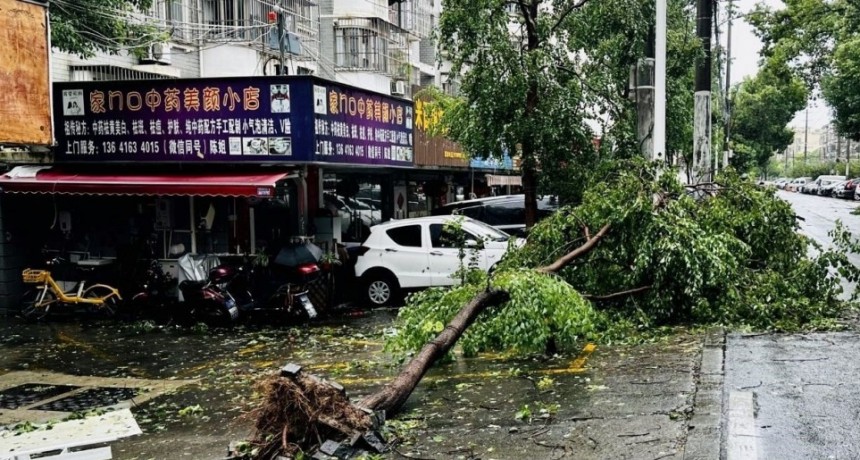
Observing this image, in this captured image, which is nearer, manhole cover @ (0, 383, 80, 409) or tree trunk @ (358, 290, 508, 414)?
tree trunk @ (358, 290, 508, 414)

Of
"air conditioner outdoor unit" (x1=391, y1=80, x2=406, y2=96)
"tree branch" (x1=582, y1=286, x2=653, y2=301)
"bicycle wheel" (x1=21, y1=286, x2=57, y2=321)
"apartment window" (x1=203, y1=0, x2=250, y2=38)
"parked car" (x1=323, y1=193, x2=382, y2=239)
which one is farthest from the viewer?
"air conditioner outdoor unit" (x1=391, y1=80, x2=406, y2=96)

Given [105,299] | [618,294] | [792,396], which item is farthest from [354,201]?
[792,396]

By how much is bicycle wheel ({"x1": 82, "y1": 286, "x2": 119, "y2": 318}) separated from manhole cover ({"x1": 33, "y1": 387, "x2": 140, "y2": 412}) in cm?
500

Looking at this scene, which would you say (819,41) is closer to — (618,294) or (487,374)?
(618,294)

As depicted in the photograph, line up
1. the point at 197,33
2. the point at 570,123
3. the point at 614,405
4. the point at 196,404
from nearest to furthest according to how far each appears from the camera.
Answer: the point at 614,405, the point at 196,404, the point at 570,123, the point at 197,33

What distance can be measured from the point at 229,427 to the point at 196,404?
1.18m

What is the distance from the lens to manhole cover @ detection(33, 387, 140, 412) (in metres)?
8.03

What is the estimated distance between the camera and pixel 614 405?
20.5 ft

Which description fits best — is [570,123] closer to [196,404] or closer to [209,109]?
[209,109]

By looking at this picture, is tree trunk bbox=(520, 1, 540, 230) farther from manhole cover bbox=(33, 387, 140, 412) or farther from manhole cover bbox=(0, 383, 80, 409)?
manhole cover bbox=(0, 383, 80, 409)

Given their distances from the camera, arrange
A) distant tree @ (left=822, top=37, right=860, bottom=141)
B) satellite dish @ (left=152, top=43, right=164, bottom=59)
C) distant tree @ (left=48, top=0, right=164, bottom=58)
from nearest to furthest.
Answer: distant tree @ (left=48, top=0, right=164, bottom=58) < satellite dish @ (left=152, top=43, right=164, bottom=59) < distant tree @ (left=822, top=37, right=860, bottom=141)

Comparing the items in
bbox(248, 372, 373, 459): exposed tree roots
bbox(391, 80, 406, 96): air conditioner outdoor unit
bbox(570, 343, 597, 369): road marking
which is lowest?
bbox(570, 343, 597, 369): road marking

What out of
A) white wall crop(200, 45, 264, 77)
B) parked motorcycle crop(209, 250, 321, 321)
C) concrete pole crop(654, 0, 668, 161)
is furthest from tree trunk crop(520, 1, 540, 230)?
white wall crop(200, 45, 264, 77)

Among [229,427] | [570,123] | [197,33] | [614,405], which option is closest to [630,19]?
[570,123]
